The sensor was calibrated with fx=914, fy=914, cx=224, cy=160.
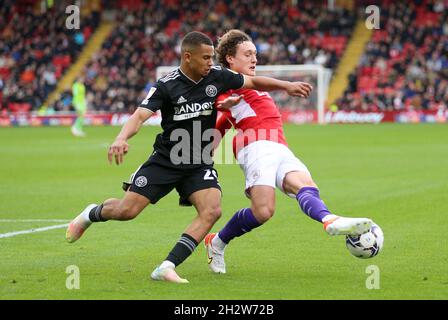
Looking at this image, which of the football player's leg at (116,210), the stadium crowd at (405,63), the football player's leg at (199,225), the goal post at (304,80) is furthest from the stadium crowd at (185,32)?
the football player's leg at (199,225)

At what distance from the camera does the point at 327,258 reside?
8953 mm

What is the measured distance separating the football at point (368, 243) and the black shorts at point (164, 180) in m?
1.38

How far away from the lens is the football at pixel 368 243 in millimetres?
7508

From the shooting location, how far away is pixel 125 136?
7.60 meters

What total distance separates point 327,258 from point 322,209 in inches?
54.7

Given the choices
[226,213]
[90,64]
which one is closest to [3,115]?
[90,64]

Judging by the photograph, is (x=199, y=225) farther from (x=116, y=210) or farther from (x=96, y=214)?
(x=96, y=214)

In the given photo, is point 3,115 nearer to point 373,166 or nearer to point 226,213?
point 373,166

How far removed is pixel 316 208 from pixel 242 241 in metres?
2.69

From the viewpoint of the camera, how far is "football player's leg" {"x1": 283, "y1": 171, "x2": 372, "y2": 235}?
283 inches

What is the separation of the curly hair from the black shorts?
1305 mm

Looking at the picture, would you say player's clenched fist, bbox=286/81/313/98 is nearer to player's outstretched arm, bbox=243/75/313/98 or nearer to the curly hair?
player's outstretched arm, bbox=243/75/313/98

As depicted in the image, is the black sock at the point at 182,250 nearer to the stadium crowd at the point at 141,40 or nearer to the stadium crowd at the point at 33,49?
the stadium crowd at the point at 141,40

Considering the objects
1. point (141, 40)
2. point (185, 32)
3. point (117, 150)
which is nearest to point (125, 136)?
point (117, 150)
